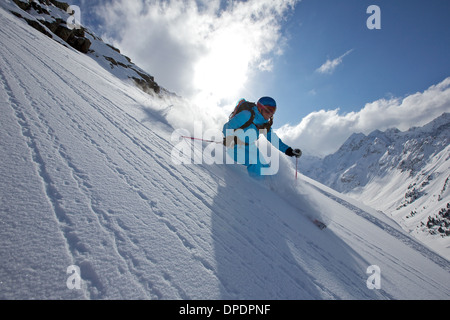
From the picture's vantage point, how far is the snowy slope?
3.71 ft

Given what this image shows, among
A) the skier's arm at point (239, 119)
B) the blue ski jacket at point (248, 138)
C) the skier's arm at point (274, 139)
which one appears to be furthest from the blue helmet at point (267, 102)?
the skier's arm at point (274, 139)

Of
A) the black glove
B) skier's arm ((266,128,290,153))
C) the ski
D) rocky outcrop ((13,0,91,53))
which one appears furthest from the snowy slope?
rocky outcrop ((13,0,91,53))

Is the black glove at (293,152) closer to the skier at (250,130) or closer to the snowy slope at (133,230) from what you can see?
the skier at (250,130)

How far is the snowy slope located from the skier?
5.68ft

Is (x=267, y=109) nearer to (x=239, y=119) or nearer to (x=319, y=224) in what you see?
(x=239, y=119)

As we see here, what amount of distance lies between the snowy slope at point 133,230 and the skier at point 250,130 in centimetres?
173

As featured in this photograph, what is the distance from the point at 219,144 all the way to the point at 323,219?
13.7 feet

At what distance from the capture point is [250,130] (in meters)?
5.22

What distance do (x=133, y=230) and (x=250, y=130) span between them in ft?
13.6

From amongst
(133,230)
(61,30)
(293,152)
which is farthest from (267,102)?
(61,30)

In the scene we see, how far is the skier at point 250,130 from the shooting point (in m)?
5.17

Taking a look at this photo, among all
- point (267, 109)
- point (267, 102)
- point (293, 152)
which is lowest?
point (293, 152)

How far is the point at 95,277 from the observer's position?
3.62 feet
